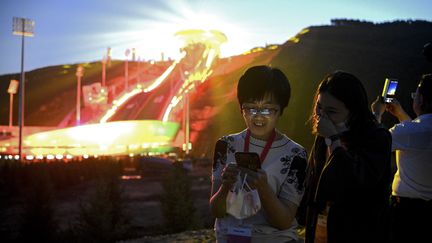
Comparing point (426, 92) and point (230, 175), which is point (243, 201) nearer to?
point (230, 175)

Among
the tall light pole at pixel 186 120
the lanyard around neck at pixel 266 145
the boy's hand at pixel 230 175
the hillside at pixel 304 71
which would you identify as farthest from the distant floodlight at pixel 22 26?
the boy's hand at pixel 230 175

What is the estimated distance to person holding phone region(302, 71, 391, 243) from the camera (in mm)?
1921

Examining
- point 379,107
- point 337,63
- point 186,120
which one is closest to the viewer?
point 379,107

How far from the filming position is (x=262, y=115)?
2.19 metres

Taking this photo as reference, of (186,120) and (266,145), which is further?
(186,120)

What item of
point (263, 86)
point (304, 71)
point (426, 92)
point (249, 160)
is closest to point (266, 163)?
point (249, 160)

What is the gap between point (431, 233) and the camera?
2648 millimetres

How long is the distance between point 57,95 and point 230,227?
286ft

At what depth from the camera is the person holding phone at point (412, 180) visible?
2670 millimetres

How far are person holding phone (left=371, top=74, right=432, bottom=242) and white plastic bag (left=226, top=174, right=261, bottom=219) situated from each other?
1.09m

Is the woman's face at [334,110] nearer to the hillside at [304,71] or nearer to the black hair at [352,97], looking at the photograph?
the black hair at [352,97]

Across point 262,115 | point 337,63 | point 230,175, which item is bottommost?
point 230,175

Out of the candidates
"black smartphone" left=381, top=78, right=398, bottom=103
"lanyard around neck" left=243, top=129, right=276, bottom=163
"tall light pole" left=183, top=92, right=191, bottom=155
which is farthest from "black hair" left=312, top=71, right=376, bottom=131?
"tall light pole" left=183, top=92, right=191, bottom=155

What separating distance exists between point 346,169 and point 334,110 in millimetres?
351
